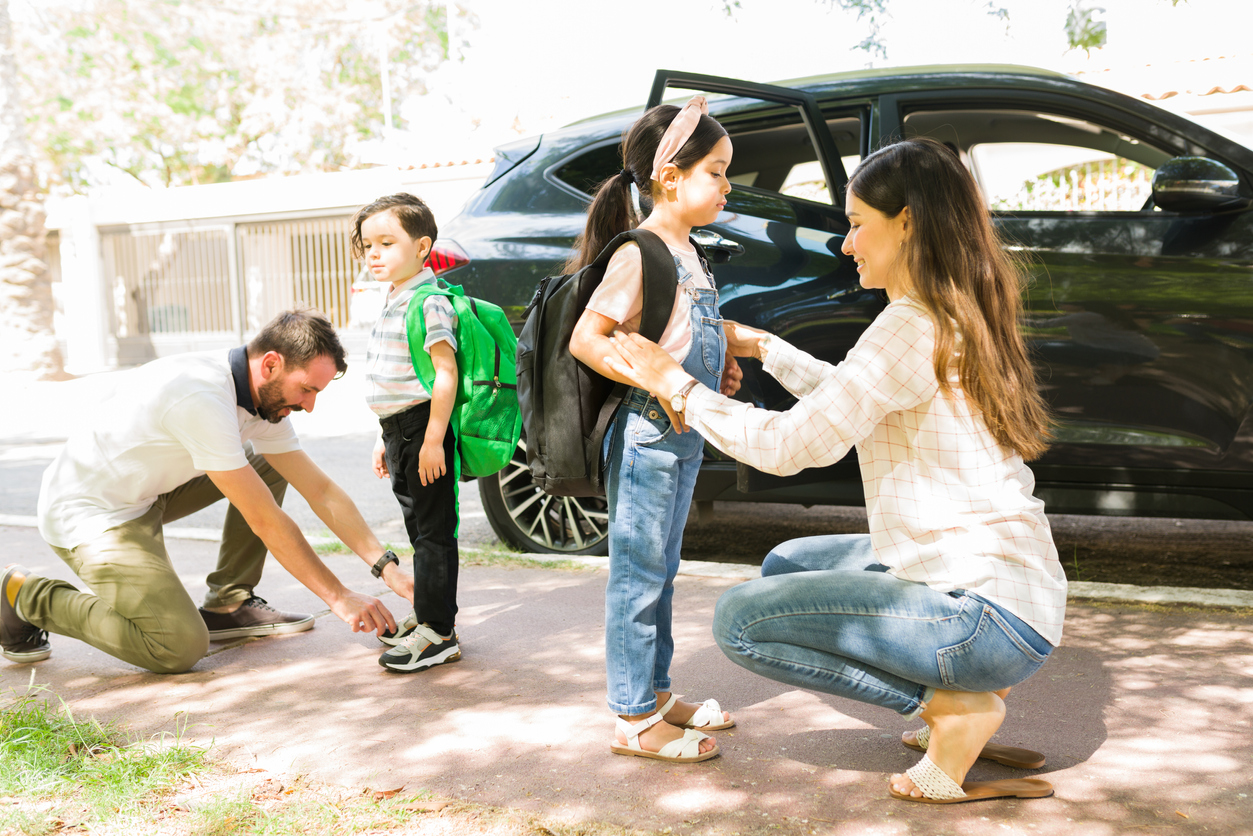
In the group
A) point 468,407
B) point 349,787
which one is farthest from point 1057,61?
point 349,787

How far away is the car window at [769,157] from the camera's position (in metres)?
4.74

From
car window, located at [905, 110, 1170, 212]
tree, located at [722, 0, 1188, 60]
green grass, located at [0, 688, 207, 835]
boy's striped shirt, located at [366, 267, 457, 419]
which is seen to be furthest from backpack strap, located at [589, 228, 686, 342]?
tree, located at [722, 0, 1188, 60]

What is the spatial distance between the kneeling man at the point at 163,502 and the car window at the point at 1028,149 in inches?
103

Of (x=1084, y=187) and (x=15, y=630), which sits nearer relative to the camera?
(x=15, y=630)

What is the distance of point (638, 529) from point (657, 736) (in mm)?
565

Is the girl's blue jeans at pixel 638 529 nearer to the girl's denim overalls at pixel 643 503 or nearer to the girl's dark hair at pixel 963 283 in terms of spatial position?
the girl's denim overalls at pixel 643 503

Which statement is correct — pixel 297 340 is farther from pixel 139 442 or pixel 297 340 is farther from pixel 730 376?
pixel 730 376

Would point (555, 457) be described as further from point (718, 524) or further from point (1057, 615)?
point (718, 524)

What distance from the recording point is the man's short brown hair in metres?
3.50

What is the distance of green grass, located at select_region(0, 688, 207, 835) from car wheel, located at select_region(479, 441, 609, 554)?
7.16ft

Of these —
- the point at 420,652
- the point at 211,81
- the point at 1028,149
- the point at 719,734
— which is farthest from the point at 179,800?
the point at 211,81

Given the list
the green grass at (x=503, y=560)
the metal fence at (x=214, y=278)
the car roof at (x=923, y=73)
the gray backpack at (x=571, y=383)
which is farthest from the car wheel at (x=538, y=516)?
the metal fence at (x=214, y=278)

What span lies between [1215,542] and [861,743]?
3377mm

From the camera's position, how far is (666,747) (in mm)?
2754
